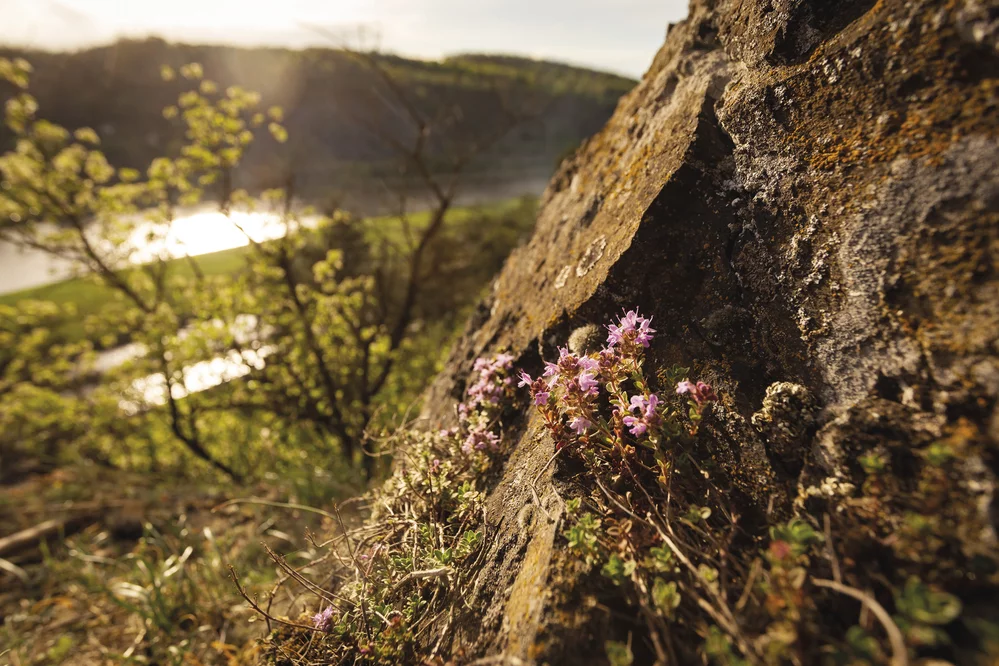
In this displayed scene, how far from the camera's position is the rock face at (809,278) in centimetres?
131

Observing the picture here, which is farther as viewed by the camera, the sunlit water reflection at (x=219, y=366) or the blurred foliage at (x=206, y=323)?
the blurred foliage at (x=206, y=323)

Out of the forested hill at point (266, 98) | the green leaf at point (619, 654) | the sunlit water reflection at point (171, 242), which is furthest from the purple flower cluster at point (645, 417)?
the forested hill at point (266, 98)

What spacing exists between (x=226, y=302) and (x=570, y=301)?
7.05 meters

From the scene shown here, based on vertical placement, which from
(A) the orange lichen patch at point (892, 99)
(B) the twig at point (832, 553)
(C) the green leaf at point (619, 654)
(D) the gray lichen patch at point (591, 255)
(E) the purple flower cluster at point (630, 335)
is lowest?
(C) the green leaf at point (619, 654)

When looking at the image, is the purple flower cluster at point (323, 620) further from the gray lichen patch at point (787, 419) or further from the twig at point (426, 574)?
the gray lichen patch at point (787, 419)

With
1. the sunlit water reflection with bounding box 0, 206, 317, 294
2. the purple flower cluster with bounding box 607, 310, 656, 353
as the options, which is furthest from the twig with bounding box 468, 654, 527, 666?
the sunlit water reflection with bounding box 0, 206, 317, 294

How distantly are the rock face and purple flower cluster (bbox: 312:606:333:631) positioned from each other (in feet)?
2.51

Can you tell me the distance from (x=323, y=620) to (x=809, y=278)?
2.51 m

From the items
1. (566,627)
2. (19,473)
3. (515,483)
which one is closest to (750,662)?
(566,627)

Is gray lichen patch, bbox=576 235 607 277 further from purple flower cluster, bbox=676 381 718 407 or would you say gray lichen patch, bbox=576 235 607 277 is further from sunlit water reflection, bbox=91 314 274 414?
sunlit water reflection, bbox=91 314 274 414

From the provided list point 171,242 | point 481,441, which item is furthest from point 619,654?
point 171,242

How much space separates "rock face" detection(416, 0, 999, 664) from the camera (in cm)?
131

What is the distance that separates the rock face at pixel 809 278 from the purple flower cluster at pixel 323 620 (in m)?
0.77

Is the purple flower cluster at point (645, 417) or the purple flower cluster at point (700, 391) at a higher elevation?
the purple flower cluster at point (700, 391)
